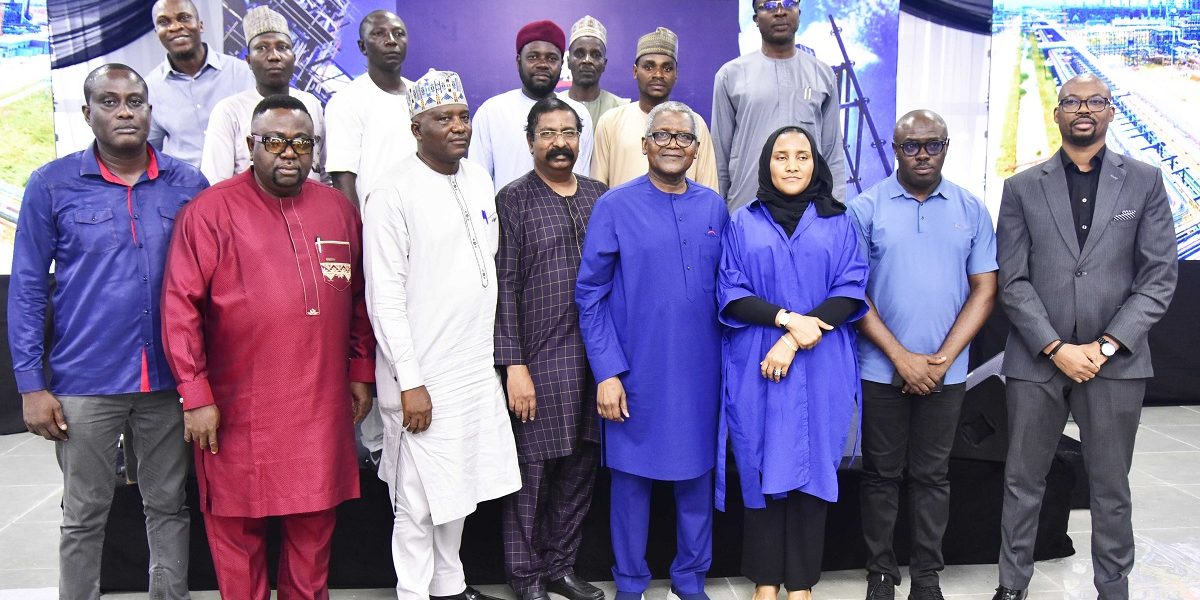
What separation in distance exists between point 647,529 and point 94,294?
1.90 meters

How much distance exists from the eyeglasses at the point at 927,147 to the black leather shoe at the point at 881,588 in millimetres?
1454

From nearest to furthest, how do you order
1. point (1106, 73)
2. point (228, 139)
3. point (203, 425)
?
point (203, 425) → point (228, 139) → point (1106, 73)

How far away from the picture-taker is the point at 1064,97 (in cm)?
304

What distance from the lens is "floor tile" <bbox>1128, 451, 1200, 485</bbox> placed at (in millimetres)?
4980

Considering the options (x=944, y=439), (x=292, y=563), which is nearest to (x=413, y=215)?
(x=292, y=563)

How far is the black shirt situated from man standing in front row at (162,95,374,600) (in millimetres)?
2335

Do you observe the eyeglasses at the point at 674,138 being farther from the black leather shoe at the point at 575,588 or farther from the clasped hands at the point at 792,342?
the black leather shoe at the point at 575,588

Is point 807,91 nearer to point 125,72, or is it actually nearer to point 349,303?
point 349,303

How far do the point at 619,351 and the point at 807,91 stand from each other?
152cm

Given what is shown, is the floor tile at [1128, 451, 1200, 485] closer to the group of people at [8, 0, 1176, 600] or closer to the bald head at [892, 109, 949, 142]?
the group of people at [8, 0, 1176, 600]

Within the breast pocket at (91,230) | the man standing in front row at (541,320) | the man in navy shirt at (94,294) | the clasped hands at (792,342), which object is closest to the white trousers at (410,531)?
the man standing in front row at (541,320)

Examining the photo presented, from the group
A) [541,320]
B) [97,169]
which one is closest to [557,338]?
[541,320]

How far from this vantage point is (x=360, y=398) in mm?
3014

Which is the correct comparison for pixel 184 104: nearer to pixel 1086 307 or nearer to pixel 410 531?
pixel 410 531
